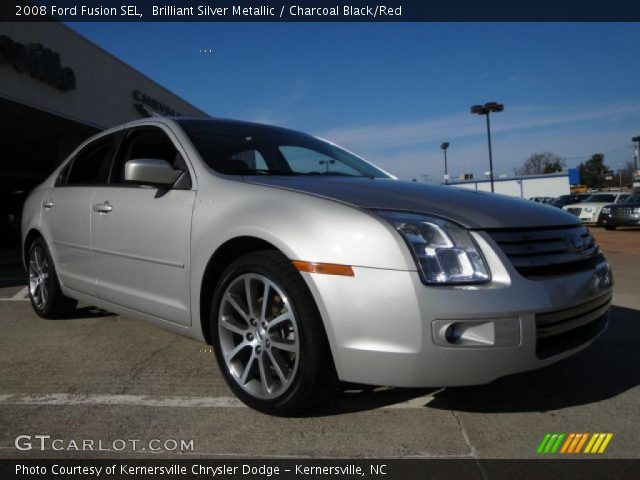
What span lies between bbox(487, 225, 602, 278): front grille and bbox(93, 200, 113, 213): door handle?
247cm

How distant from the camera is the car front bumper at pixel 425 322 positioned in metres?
1.95

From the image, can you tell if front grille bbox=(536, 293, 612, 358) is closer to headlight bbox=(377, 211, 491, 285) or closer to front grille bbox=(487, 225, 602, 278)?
front grille bbox=(487, 225, 602, 278)

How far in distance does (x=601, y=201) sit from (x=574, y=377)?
73.4ft

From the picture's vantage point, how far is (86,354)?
333 centimetres

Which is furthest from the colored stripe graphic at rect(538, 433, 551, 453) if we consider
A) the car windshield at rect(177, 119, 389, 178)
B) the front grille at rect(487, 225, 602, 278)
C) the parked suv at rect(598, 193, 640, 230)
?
the parked suv at rect(598, 193, 640, 230)

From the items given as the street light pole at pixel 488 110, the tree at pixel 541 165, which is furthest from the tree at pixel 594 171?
the street light pole at pixel 488 110

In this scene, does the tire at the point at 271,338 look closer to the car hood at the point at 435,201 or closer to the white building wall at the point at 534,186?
the car hood at the point at 435,201

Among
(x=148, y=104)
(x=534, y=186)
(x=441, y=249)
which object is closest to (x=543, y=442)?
(x=441, y=249)

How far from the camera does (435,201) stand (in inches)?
91.4

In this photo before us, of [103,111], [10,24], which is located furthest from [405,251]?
[103,111]

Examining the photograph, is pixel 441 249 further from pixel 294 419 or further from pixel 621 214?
pixel 621 214

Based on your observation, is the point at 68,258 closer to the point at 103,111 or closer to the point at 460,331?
the point at 460,331

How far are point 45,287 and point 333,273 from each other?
3.34m
